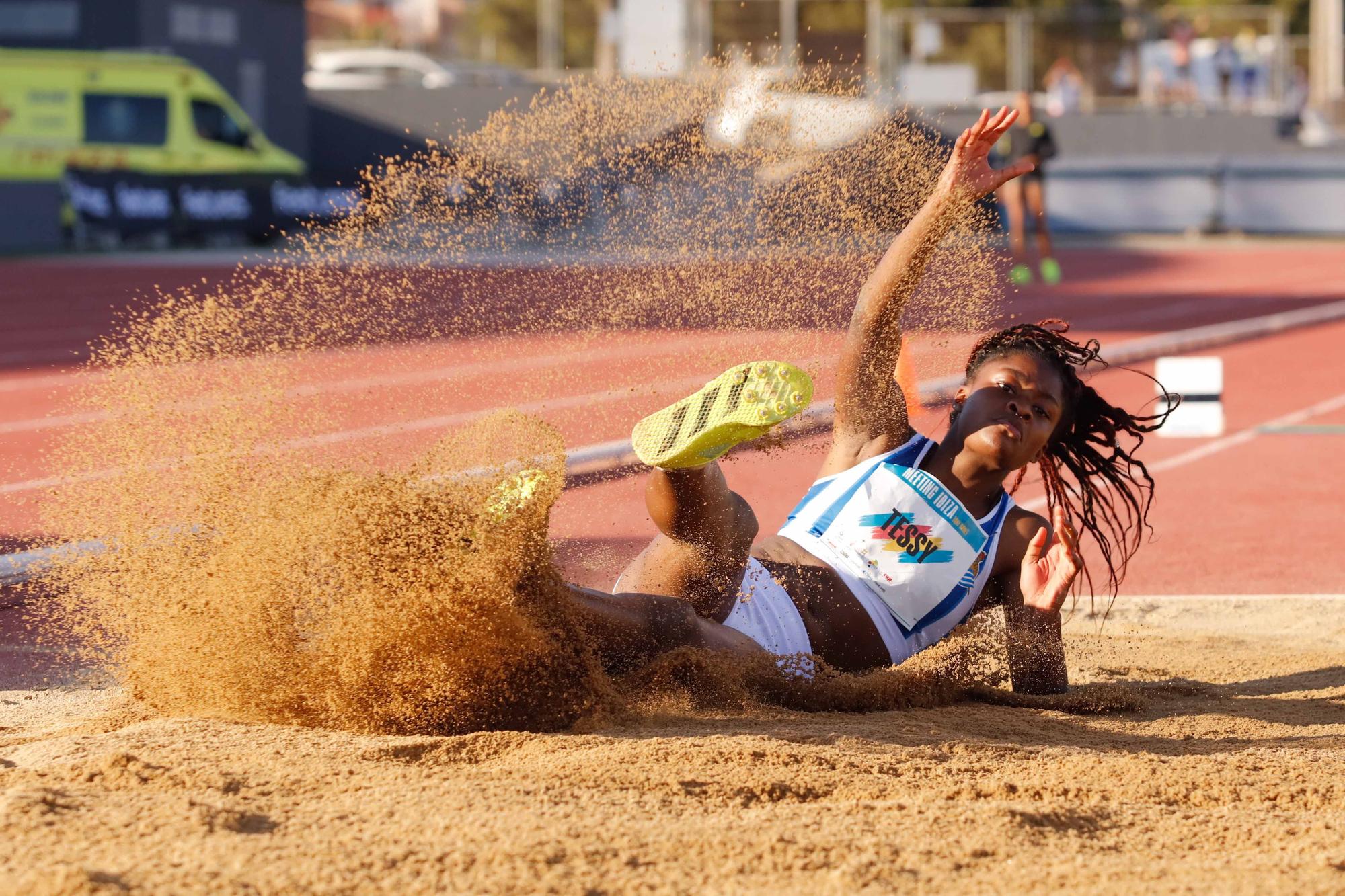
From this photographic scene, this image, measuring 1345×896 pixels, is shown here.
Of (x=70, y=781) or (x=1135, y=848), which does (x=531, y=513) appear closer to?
(x=70, y=781)

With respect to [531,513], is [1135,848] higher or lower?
lower

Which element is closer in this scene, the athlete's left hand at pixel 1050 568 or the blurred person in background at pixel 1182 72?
the athlete's left hand at pixel 1050 568

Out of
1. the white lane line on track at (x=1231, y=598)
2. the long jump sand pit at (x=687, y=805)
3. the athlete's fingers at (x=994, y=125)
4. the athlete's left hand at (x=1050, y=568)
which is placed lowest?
the white lane line on track at (x=1231, y=598)

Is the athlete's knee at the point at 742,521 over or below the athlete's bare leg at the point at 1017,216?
below

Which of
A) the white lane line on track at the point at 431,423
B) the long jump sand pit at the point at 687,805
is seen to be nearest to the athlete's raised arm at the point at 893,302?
the long jump sand pit at the point at 687,805

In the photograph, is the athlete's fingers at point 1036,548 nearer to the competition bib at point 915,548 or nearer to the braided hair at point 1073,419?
the competition bib at point 915,548

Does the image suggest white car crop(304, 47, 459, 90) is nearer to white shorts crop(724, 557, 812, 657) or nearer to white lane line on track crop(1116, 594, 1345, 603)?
white lane line on track crop(1116, 594, 1345, 603)

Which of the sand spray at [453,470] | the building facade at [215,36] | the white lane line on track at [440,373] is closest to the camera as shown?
the sand spray at [453,470]

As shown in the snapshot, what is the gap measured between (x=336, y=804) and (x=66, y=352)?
10564 mm

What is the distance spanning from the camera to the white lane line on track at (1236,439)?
8469 millimetres

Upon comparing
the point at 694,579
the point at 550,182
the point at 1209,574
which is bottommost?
the point at 1209,574

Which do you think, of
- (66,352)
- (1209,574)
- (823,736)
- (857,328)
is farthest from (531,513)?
(66,352)

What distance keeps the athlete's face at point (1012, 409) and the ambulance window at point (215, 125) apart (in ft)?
69.2

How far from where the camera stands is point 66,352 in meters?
12.6
